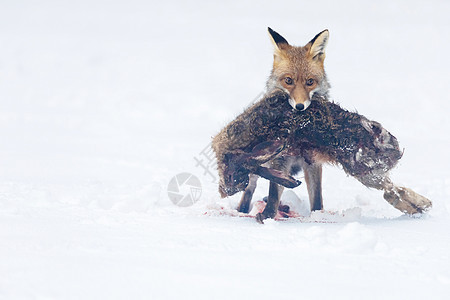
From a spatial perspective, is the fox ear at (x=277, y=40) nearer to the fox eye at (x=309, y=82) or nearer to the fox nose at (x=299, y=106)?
the fox eye at (x=309, y=82)

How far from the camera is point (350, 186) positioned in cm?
752

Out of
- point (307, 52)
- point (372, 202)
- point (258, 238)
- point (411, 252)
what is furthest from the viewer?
point (372, 202)

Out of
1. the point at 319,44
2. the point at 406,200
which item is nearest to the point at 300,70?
the point at 319,44

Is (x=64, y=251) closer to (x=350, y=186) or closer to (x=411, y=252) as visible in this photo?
(x=411, y=252)

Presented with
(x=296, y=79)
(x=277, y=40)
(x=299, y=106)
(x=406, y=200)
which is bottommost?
(x=406, y=200)

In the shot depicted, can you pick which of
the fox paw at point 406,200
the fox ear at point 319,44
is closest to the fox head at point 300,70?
the fox ear at point 319,44

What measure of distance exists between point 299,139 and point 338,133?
316 millimetres

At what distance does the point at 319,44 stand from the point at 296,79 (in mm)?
515

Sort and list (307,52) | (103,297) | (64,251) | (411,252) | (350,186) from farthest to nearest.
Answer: (350,186) < (307,52) < (411,252) < (64,251) < (103,297)

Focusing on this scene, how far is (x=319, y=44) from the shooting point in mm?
4617

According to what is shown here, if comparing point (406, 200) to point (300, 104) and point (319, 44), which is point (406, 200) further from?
point (319, 44)

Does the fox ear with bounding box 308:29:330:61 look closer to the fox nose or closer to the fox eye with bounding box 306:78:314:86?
the fox eye with bounding box 306:78:314:86

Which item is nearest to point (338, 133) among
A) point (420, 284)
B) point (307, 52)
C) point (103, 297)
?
point (307, 52)

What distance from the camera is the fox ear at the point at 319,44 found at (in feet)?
15.0
